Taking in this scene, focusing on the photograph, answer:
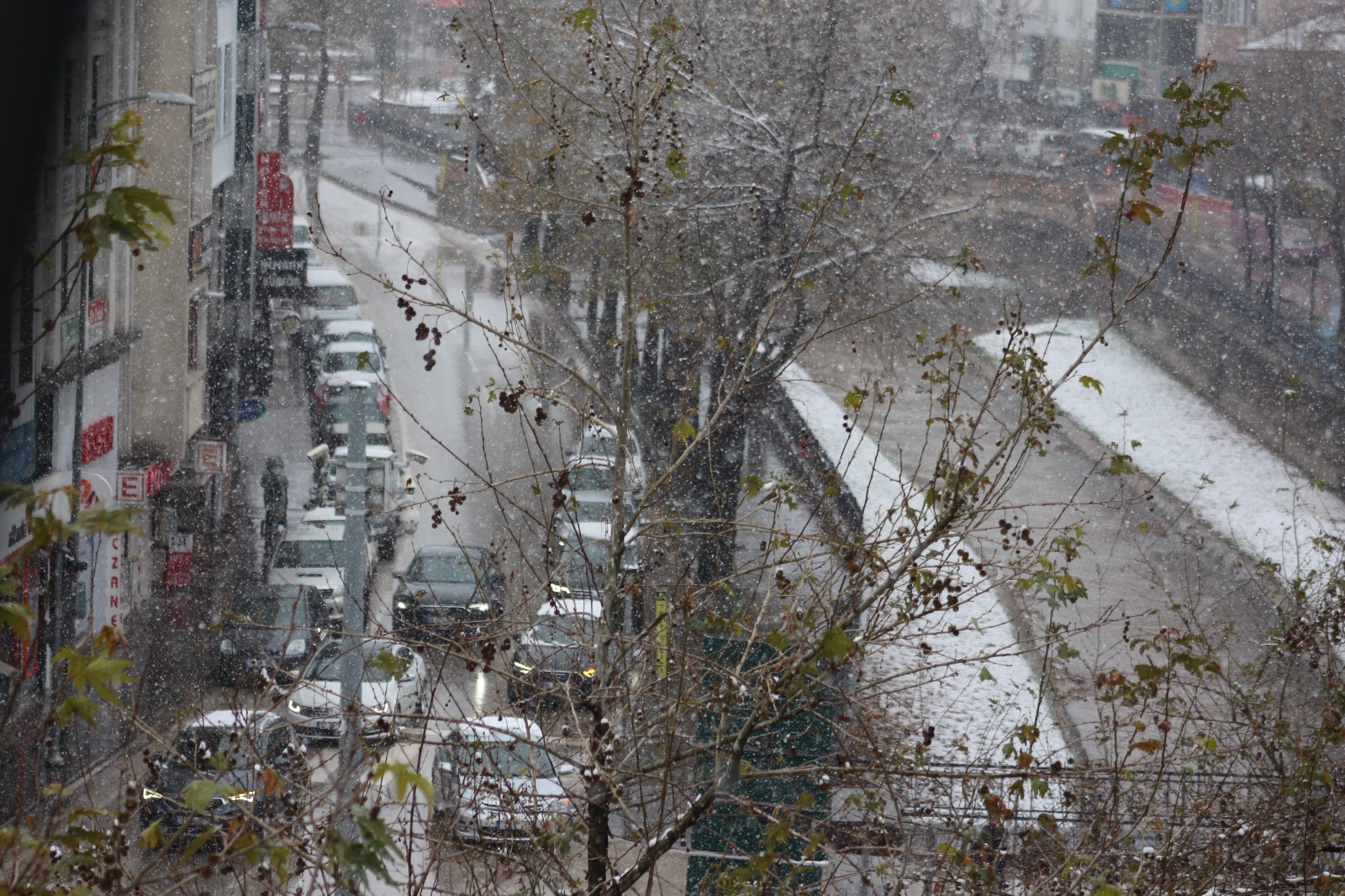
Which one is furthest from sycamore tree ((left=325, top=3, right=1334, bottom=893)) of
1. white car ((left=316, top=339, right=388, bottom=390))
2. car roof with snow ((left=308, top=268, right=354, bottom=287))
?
car roof with snow ((left=308, top=268, right=354, bottom=287))

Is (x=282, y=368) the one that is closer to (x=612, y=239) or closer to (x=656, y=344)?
(x=656, y=344)

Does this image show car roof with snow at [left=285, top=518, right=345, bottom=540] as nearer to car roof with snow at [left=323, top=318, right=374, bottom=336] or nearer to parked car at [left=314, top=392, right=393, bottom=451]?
parked car at [left=314, top=392, right=393, bottom=451]

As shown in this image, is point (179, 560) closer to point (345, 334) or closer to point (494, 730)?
point (345, 334)

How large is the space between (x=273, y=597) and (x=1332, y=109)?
27.1 metres

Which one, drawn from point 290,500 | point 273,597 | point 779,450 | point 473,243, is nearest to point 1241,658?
point 779,450

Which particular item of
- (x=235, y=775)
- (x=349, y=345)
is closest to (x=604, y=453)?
(x=235, y=775)

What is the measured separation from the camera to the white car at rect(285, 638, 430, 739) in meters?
5.00

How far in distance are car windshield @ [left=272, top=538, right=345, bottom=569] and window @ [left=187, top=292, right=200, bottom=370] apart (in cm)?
384

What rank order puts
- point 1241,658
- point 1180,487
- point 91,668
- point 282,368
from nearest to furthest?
point 91,668 → point 1241,658 → point 1180,487 → point 282,368

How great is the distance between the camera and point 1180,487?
27141 mm

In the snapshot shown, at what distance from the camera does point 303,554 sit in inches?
716

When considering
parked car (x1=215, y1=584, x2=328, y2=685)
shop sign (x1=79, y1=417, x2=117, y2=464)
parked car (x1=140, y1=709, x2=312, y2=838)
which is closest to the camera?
parked car (x1=140, y1=709, x2=312, y2=838)

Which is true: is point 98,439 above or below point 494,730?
below

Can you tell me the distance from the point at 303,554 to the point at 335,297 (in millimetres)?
14170
